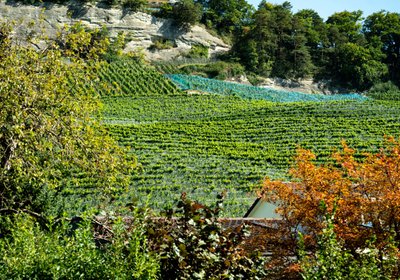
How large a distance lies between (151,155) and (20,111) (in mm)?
21721

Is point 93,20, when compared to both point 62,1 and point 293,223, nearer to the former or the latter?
point 62,1

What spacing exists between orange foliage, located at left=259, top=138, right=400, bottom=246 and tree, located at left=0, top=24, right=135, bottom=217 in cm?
486

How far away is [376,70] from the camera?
76062 mm

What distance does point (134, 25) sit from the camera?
7638 centimetres

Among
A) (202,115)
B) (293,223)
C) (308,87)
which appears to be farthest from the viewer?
(308,87)

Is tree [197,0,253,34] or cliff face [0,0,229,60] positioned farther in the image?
tree [197,0,253,34]

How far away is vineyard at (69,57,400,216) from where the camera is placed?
91.1 feet

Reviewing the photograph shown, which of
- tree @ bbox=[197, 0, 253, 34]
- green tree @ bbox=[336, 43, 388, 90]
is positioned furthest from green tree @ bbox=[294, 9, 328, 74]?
tree @ bbox=[197, 0, 253, 34]

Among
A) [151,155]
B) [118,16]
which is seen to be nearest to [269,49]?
[118,16]

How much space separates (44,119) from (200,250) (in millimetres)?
6785

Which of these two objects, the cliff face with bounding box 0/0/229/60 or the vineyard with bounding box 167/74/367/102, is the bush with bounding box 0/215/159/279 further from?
the cliff face with bounding box 0/0/229/60

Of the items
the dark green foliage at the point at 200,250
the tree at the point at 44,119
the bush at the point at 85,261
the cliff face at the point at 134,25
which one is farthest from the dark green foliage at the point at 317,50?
the bush at the point at 85,261

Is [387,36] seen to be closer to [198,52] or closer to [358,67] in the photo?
[358,67]

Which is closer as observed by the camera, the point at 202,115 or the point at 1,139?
the point at 1,139
